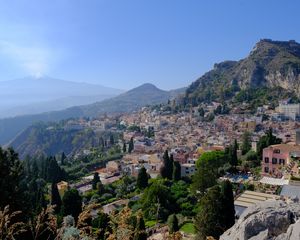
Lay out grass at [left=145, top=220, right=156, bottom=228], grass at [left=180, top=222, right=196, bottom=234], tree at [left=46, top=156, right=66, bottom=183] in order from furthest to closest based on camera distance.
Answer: tree at [left=46, top=156, right=66, bottom=183] → grass at [left=145, top=220, right=156, bottom=228] → grass at [left=180, top=222, right=196, bottom=234]

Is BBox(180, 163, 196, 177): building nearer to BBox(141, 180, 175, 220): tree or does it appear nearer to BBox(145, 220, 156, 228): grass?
BBox(141, 180, 175, 220): tree

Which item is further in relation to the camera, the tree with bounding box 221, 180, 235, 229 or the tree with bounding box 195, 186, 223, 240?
the tree with bounding box 221, 180, 235, 229

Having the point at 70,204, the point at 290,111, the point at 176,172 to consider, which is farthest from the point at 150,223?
the point at 290,111

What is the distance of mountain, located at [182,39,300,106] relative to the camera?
7414cm

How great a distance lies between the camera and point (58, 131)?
9762 cm

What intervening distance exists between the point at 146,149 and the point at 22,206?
36998mm

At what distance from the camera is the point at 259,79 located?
85.9m

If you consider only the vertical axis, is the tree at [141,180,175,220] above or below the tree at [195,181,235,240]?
below

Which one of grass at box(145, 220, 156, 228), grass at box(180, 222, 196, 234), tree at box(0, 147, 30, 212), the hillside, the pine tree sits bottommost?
the hillside

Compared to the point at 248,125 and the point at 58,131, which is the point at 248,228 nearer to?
the point at 248,125

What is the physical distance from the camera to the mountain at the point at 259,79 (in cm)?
7414

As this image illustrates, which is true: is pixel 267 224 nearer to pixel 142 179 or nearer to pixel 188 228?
pixel 188 228

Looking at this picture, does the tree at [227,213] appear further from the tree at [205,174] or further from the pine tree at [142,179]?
the pine tree at [142,179]

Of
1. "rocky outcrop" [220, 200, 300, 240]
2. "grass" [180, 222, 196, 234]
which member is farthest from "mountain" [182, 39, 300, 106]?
"rocky outcrop" [220, 200, 300, 240]
